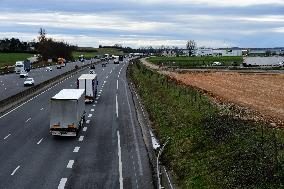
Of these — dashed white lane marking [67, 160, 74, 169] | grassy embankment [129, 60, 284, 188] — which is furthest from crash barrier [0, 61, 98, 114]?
dashed white lane marking [67, 160, 74, 169]

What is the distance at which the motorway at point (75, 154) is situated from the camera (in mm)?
26016

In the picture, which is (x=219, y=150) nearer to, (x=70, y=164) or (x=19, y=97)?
(x=70, y=164)

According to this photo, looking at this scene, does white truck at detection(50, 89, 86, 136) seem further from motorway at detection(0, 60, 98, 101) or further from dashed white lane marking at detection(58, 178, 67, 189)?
motorway at detection(0, 60, 98, 101)

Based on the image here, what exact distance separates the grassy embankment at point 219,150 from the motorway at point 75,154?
209 cm

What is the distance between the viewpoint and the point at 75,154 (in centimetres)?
3228

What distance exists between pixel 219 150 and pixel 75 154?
9.07 metres

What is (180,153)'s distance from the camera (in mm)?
31375

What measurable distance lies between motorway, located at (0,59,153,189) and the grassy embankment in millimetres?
2090

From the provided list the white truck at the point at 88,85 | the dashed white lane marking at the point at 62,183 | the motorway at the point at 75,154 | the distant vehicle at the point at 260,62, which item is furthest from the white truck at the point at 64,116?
the distant vehicle at the point at 260,62

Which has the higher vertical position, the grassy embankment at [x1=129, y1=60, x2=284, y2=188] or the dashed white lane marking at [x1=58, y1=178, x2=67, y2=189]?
the grassy embankment at [x1=129, y1=60, x2=284, y2=188]

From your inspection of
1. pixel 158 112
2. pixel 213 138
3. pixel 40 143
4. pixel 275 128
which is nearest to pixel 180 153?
pixel 213 138

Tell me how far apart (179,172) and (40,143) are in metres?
12.2

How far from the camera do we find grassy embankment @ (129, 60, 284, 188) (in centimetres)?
2353

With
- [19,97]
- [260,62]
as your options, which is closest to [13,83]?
[19,97]
